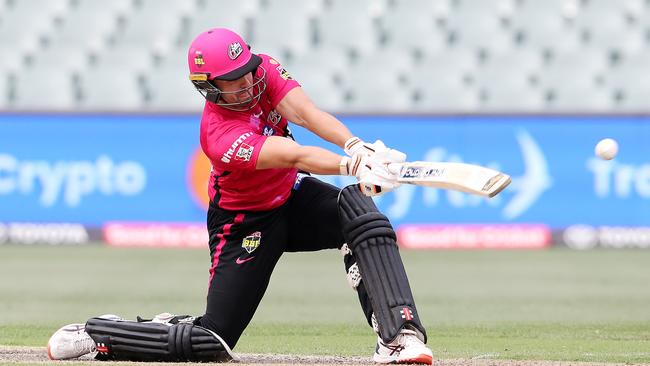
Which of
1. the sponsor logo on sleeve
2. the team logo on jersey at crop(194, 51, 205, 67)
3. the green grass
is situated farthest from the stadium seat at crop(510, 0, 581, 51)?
the sponsor logo on sleeve

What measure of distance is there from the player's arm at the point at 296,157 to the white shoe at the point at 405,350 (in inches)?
36.7

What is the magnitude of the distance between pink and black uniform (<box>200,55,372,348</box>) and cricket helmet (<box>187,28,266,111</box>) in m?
0.10

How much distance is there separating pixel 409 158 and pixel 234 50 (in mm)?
9185

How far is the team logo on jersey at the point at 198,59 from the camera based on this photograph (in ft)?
19.0

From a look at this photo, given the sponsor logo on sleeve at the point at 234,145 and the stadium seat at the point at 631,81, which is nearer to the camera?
the sponsor logo on sleeve at the point at 234,145

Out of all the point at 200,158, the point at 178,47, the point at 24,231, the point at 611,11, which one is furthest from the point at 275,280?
the point at 611,11

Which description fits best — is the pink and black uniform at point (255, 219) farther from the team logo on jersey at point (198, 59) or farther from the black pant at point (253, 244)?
the team logo on jersey at point (198, 59)

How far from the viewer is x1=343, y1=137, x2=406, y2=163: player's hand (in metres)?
5.34

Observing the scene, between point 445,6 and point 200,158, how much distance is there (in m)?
5.03

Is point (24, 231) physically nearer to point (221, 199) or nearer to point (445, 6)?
point (445, 6)

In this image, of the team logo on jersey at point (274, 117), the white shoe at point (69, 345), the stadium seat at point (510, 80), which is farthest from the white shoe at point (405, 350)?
the stadium seat at point (510, 80)

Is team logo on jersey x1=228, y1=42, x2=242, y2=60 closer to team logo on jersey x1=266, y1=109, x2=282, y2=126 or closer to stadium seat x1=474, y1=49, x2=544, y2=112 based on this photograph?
team logo on jersey x1=266, y1=109, x2=282, y2=126

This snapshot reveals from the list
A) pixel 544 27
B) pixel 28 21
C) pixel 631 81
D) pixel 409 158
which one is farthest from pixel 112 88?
pixel 631 81

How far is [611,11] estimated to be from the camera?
1780 centimetres
